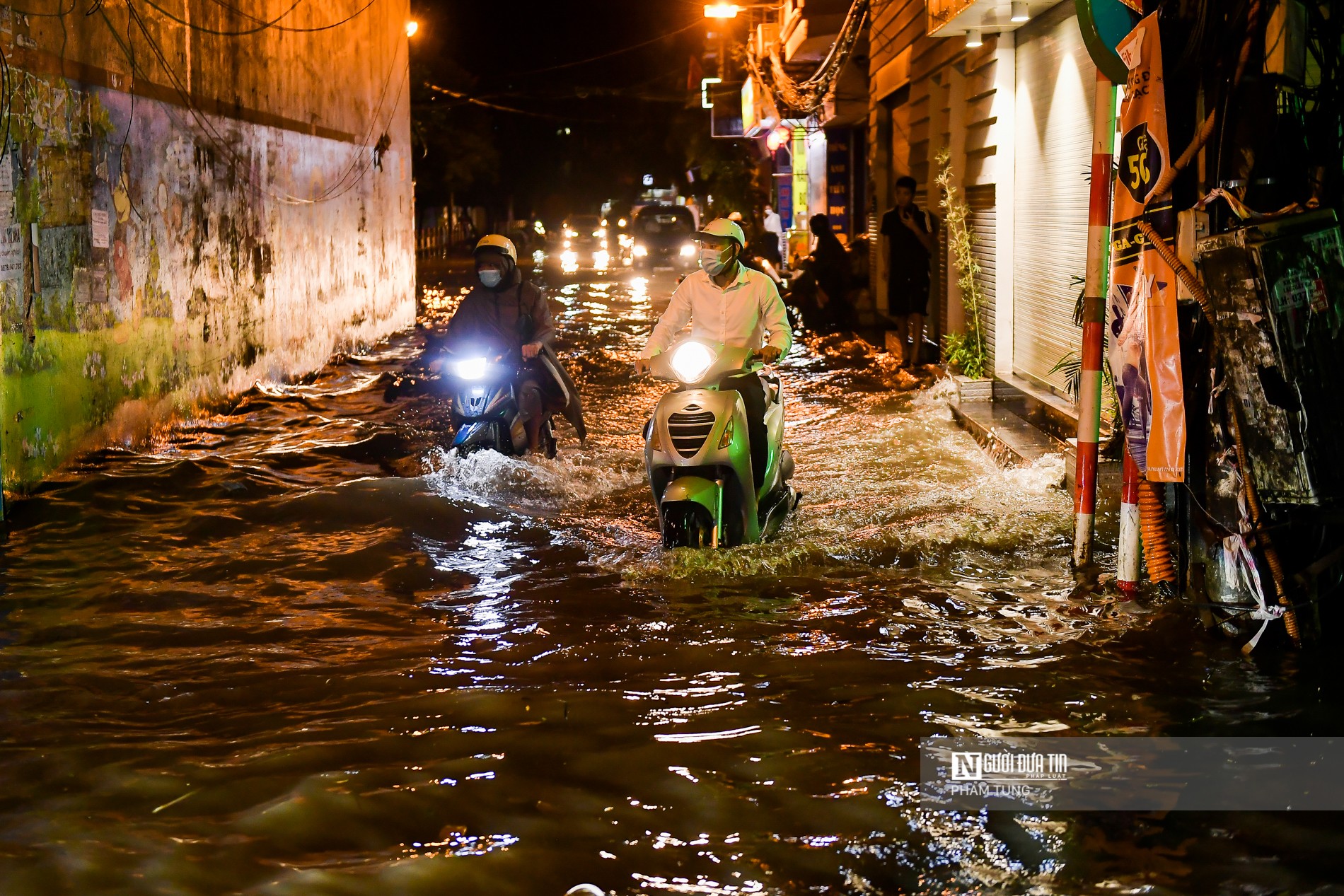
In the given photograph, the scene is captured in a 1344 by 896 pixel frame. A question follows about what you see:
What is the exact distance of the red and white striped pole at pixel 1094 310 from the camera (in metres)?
5.55

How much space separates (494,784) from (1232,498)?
2.92 m

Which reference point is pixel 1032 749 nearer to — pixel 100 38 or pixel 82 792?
pixel 82 792

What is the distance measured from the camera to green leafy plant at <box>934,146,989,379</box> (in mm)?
12953

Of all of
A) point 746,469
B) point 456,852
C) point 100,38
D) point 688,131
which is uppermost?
point 688,131

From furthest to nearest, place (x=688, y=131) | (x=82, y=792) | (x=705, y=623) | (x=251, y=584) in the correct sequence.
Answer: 1. (x=688, y=131)
2. (x=251, y=584)
3. (x=705, y=623)
4. (x=82, y=792)

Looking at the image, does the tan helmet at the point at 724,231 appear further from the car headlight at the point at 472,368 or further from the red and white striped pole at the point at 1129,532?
the red and white striped pole at the point at 1129,532

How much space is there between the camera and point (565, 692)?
4.77 metres

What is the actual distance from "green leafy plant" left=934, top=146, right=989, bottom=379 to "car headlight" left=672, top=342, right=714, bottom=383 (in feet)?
21.6

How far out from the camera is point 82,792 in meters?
3.88

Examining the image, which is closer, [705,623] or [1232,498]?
[1232,498]

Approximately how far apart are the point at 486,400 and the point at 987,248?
6.69m

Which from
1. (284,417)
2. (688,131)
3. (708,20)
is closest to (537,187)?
(688,131)

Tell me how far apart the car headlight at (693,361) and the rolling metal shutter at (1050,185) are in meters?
4.29

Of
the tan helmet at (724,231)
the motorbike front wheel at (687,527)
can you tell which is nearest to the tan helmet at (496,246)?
the tan helmet at (724,231)
